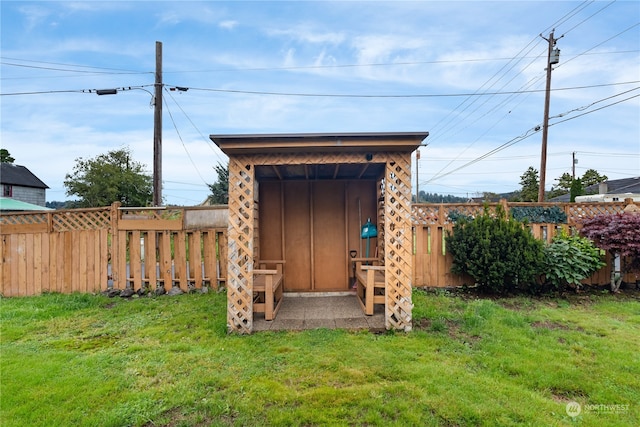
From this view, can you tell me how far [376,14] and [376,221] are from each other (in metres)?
5.93

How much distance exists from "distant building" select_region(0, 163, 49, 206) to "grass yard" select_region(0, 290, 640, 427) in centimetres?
2450

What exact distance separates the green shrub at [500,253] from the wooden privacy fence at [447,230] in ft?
1.17

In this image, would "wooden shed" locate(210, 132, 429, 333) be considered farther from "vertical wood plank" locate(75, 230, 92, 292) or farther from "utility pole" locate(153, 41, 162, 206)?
"utility pole" locate(153, 41, 162, 206)

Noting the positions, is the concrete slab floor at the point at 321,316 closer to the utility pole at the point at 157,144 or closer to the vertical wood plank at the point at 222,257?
the vertical wood plank at the point at 222,257

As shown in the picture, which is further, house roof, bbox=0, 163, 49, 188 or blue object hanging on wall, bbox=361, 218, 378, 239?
house roof, bbox=0, 163, 49, 188

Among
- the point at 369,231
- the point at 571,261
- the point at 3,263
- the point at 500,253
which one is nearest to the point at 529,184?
the point at 571,261

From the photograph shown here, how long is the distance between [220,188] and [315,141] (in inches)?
591

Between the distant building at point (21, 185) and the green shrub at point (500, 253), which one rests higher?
the distant building at point (21, 185)

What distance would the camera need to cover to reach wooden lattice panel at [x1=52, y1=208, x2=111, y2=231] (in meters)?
5.87

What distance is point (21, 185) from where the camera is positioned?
22.6 metres

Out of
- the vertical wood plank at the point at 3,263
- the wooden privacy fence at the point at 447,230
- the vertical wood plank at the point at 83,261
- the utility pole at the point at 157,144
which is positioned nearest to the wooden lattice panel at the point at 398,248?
the wooden privacy fence at the point at 447,230

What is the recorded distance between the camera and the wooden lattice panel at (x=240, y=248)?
3.93m

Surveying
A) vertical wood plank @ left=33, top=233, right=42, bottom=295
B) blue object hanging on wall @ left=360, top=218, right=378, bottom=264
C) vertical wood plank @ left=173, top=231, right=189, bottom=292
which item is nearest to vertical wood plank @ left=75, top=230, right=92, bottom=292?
vertical wood plank @ left=33, top=233, right=42, bottom=295

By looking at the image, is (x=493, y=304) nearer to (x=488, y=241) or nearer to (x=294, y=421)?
(x=488, y=241)
